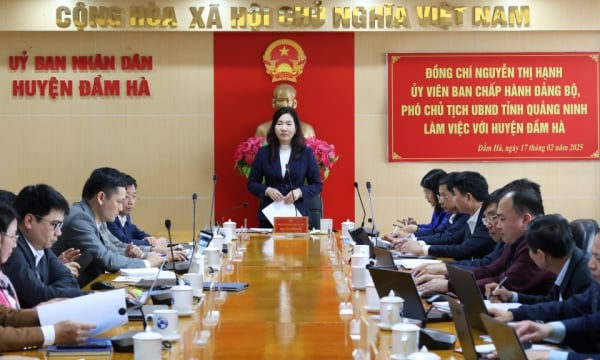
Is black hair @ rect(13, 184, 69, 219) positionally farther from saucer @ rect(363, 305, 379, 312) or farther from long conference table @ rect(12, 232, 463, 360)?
saucer @ rect(363, 305, 379, 312)

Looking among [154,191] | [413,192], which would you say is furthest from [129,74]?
[413,192]

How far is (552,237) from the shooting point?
131 inches

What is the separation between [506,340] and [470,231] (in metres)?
3.59

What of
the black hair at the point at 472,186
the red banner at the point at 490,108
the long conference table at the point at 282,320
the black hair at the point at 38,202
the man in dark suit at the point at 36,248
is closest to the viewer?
the long conference table at the point at 282,320

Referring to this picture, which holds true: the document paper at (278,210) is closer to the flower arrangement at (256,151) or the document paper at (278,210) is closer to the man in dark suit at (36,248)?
the flower arrangement at (256,151)

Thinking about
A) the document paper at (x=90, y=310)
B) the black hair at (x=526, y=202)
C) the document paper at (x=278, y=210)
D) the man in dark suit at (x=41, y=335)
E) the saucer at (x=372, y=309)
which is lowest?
the saucer at (x=372, y=309)

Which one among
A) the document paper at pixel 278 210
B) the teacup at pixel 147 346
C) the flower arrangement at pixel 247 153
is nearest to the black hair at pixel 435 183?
the document paper at pixel 278 210

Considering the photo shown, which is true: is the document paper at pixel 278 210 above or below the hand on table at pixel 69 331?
above

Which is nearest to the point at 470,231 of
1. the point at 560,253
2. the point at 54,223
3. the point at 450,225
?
the point at 450,225

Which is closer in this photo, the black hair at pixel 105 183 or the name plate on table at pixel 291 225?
the black hair at pixel 105 183

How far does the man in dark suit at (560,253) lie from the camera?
3332mm

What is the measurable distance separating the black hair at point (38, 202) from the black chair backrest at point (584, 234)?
2098mm

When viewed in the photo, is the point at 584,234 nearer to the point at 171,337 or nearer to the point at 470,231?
the point at 470,231

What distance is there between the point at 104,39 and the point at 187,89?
872mm
